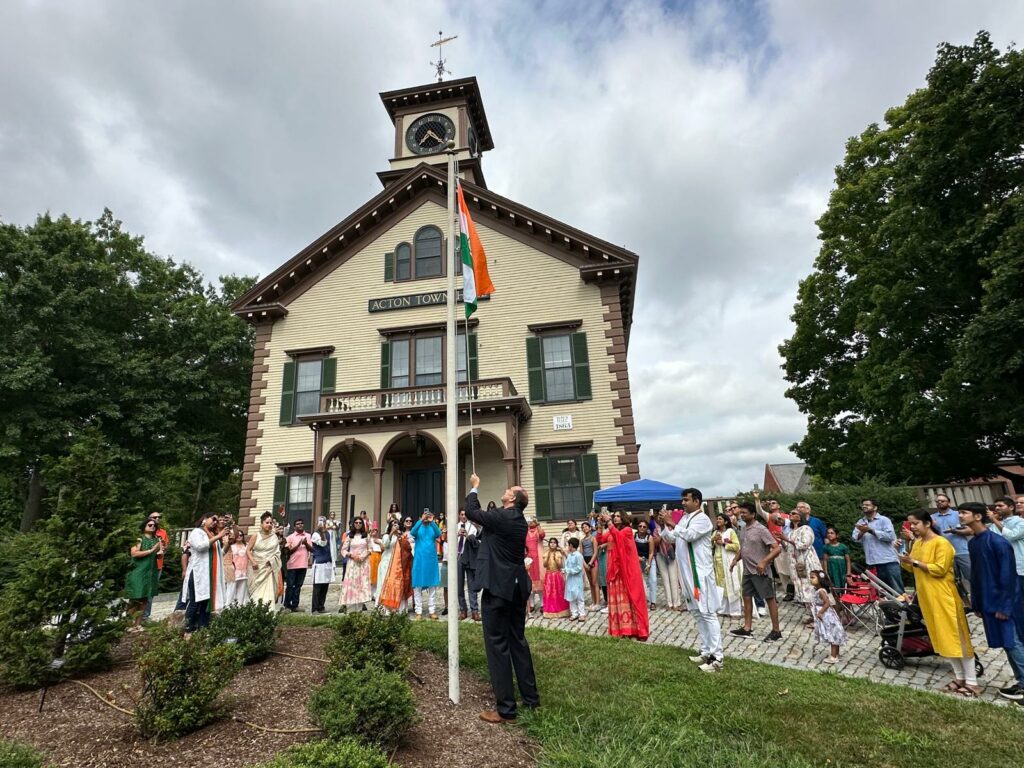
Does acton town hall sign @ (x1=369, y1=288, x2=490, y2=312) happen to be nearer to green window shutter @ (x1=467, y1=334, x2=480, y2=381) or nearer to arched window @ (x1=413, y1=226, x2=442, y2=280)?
arched window @ (x1=413, y1=226, x2=442, y2=280)

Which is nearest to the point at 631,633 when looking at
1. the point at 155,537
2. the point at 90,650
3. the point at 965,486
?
the point at 90,650

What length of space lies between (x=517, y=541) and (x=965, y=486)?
45.5 ft

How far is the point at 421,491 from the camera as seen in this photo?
18.9 metres

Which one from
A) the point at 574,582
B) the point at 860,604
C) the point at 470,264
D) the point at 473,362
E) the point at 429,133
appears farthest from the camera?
the point at 429,133

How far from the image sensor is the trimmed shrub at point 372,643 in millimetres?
5584

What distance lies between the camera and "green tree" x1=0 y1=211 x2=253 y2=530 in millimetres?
21109

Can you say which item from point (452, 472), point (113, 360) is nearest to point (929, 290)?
point (452, 472)

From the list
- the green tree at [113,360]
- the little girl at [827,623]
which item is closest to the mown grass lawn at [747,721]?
the little girl at [827,623]

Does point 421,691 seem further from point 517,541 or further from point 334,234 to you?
point 334,234

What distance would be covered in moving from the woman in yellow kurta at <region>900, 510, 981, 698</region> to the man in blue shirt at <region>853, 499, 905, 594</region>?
9.55ft

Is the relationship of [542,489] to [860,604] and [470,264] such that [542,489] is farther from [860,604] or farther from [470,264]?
[470,264]

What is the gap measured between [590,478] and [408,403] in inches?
243

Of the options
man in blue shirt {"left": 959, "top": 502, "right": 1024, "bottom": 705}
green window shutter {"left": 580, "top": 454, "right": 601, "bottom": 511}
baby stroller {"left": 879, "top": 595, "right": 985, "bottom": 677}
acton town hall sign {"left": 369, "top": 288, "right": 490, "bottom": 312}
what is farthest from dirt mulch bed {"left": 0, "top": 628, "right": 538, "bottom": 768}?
acton town hall sign {"left": 369, "top": 288, "right": 490, "bottom": 312}

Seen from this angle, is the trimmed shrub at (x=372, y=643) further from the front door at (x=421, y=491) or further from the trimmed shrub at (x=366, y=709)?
the front door at (x=421, y=491)
